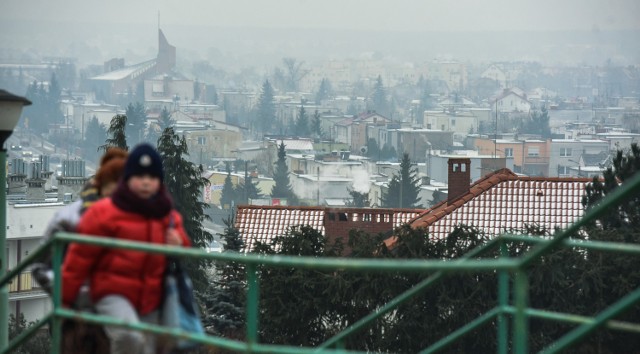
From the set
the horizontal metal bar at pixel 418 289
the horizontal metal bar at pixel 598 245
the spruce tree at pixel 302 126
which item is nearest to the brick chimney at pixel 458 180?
the horizontal metal bar at pixel 418 289

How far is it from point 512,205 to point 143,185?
4242 cm

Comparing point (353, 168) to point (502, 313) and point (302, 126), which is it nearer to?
point (302, 126)

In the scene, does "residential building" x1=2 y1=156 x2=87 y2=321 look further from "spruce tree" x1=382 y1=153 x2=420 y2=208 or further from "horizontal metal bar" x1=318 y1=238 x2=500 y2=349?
"spruce tree" x1=382 y1=153 x2=420 y2=208

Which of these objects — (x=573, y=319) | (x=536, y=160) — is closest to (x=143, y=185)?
(x=573, y=319)

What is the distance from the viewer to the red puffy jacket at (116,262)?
184 inches

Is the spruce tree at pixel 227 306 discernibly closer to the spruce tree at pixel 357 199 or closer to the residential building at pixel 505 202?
the residential building at pixel 505 202

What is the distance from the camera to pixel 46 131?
196 m

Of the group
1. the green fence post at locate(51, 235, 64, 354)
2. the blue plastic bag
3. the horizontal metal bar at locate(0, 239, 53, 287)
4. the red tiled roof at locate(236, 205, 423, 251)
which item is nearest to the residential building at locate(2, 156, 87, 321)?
the red tiled roof at locate(236, 205, 423, 251)

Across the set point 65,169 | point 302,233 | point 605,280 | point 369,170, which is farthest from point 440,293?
point 369,170

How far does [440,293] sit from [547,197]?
22.5 meters

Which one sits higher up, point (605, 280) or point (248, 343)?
point (248, 343)

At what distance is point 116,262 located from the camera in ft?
15.2

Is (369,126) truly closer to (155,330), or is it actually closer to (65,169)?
(65,169)

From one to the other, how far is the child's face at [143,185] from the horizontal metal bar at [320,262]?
188 millimetres
